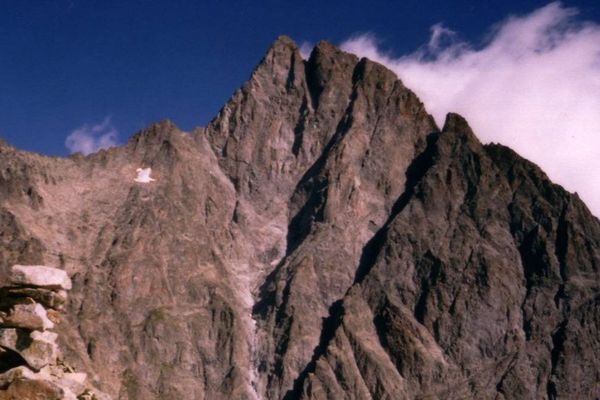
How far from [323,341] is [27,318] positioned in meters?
161

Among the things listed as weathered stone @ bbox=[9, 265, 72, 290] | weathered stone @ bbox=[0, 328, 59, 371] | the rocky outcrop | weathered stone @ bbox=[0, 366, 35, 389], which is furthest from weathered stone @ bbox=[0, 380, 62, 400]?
weathered stone @ bbox=[9, 265, 72, 290]

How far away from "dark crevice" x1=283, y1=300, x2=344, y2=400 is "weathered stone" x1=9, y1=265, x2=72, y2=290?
147m

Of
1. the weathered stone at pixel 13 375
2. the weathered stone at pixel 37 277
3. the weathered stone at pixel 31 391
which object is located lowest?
the weathered stone at pixel 31 391

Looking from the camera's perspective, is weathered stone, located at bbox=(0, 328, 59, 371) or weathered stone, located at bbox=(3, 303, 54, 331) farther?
weathered stone, located at bbox=(3, 303, 54, 331)

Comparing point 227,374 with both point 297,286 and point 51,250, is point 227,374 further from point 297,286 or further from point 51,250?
point 51,250

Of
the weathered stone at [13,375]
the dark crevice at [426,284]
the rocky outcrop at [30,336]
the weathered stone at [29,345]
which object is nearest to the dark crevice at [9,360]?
the rocky outcrop at [30,336]

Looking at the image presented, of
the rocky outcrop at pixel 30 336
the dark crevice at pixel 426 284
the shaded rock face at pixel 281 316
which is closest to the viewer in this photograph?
the rocky outcrop at pixel 30 336

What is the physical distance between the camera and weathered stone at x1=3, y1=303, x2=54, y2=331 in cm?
2442

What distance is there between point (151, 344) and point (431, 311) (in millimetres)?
63215

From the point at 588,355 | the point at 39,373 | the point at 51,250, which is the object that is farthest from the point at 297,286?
the point at 39,373

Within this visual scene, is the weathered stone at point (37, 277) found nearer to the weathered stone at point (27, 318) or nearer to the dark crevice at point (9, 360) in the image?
the weathered stone at point (27, 318)

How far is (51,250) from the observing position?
178 metres

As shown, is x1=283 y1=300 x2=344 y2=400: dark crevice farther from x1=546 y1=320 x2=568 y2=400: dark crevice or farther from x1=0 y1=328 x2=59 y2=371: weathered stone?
x1=0 y1=328 x2=59 y2=371: weathered stone

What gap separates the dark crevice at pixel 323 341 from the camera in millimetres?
170875
